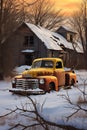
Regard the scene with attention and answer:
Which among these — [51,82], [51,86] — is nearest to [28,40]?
[51,86]

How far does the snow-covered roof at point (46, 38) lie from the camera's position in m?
58.0

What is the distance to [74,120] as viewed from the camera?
11.6m

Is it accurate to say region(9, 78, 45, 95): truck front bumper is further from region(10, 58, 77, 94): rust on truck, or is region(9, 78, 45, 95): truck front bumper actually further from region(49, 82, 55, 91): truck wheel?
region(49, 82, 55, 91): truck wheel

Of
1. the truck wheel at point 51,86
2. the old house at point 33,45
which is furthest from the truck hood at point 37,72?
the old house at point 33,45

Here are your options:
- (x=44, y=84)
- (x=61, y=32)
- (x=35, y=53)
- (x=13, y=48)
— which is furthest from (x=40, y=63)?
(x=61, y=32)

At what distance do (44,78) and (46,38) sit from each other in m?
38.5

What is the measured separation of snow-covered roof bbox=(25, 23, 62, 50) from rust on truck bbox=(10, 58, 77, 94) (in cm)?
3281

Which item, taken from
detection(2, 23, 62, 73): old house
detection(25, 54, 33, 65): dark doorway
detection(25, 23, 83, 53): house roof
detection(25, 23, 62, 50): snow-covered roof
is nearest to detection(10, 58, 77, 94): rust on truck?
detection(2, 23, 62, 73): old house

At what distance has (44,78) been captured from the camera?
70.4 ft

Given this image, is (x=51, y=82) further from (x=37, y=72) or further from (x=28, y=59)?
(x=28, y=59)

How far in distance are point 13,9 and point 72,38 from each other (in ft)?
121

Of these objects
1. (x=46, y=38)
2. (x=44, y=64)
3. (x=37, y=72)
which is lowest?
(x=37, y=72)

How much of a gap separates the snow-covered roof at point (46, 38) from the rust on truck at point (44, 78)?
108ft

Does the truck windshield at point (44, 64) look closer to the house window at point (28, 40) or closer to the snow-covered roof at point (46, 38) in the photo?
the snow-covered roof at point (46, 38)
